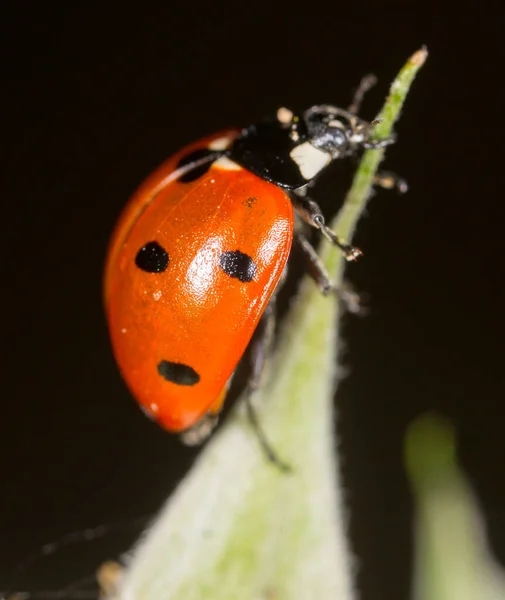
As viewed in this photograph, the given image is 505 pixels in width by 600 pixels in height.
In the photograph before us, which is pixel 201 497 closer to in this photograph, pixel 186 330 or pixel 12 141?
pixel 186 330

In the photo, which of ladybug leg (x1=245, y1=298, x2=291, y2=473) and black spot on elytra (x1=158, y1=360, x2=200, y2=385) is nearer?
ladybug leg (x1=245, y1=298, x2=291, y2=473)

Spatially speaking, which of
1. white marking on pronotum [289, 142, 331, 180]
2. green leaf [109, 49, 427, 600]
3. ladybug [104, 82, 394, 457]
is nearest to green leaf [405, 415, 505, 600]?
green leaf [109, 49, 427, 600]

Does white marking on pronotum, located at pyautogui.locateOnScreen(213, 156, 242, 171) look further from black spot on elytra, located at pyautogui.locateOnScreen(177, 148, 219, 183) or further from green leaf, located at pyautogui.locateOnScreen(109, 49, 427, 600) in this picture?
green leaf, located at pyautogui.locateOnScreen(109, 49, 427, 600)

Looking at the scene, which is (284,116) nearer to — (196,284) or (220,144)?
(220,144)

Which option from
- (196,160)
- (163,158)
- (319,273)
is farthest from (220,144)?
(163,158)

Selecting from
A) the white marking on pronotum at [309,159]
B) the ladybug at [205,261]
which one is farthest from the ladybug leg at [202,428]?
the white marking on pronotum at [309,159]

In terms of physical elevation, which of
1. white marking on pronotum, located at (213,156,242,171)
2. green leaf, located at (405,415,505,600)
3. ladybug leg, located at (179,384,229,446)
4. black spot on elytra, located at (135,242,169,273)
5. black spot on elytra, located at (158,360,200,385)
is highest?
white marking on pronotum, located at (213,156,242,171)
